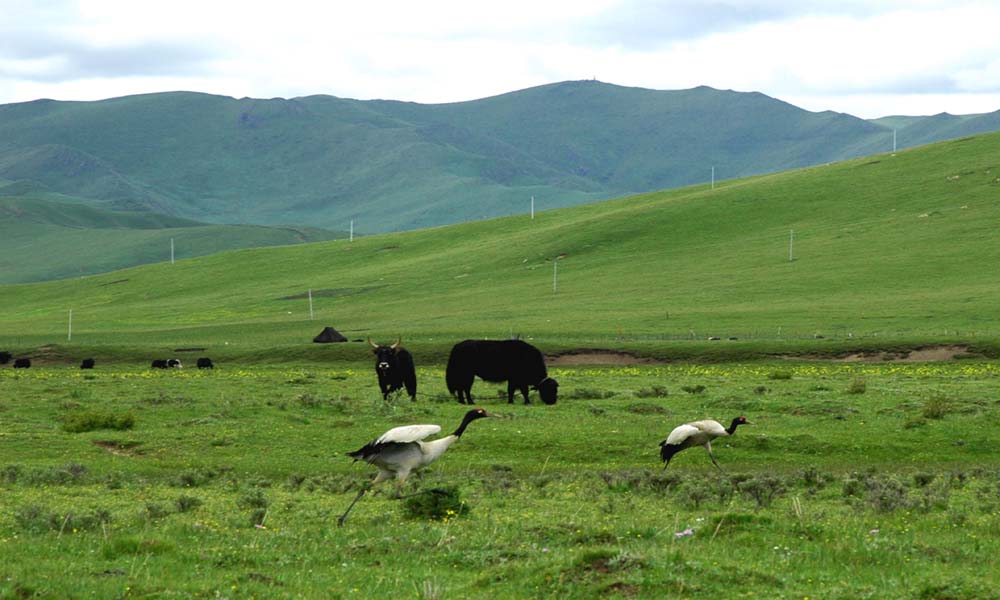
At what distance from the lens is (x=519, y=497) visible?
20.1m

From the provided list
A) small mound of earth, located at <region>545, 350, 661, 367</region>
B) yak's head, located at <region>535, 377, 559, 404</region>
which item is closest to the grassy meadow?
yak's head, located at <region>535, 377, 559, 404</region>

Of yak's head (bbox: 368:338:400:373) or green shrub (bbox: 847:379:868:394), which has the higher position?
yak's head (bbox: 368:338:400:373)

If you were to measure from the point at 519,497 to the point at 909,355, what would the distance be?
43101 millimetres

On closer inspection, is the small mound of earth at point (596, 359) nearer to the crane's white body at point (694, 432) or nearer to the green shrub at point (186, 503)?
the crane's white body at point (694, 432)

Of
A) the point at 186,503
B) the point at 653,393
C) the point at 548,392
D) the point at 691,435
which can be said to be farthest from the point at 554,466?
the point at 653,393

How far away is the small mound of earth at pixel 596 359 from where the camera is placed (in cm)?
6093

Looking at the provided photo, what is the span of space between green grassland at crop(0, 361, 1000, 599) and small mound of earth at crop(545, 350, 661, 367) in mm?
19942

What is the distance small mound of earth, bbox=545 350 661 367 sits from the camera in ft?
200

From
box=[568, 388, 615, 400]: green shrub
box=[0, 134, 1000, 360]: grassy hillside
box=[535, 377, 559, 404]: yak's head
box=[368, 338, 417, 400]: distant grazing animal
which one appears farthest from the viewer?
box=[0, 134, 1000, 360]: grassy hillside

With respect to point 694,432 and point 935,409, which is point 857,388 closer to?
point 935,409

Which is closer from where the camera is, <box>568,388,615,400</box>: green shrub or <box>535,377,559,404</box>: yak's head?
<box>535,377,559,404</box>: yak's head

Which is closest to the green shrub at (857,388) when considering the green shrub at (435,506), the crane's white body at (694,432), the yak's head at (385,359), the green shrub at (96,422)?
the yak's head at (385,359)

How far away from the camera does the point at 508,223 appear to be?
548 feet

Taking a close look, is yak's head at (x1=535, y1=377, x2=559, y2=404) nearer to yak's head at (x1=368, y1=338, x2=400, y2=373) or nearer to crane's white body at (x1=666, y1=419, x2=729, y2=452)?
yak's head at (x1=368, y1=338, x2=400, y2=373)
